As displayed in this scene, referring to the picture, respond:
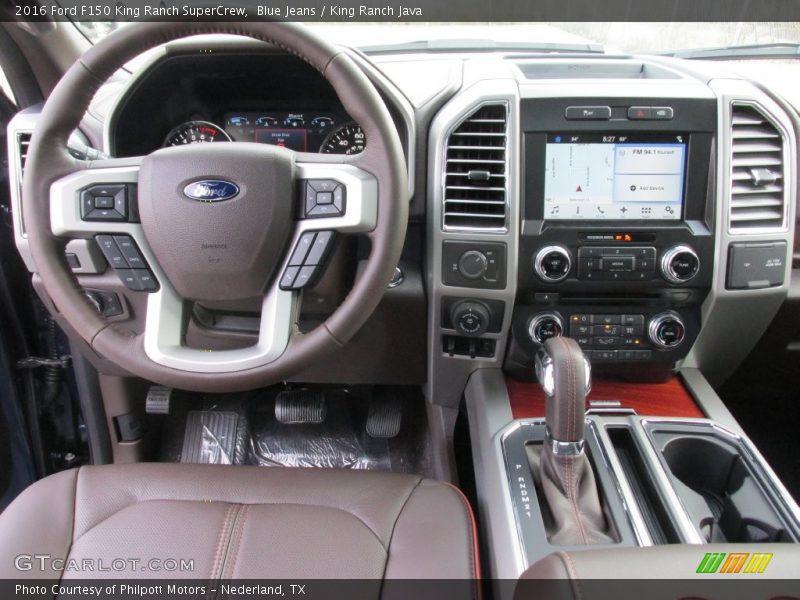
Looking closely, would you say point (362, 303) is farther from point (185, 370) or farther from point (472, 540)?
point (472, 540)

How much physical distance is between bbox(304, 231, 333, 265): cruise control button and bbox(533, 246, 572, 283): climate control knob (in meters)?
0.47

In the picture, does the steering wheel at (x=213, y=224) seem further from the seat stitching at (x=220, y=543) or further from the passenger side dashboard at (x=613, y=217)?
the passenger side dashboard at (x=613, y=217)

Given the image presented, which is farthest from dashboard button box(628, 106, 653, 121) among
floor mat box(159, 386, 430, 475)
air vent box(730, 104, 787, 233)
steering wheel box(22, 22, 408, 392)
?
floor mat box(159, 386, 430, 475)

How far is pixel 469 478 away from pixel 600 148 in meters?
0.93

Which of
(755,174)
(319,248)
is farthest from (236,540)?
(755,174)

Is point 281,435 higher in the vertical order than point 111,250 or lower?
lower

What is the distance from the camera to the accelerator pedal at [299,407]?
1.80 m

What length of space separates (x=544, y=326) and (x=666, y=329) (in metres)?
0.25

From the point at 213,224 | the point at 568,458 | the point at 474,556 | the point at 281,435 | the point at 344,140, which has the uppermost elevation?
the point at 344,140

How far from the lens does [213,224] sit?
1042mm

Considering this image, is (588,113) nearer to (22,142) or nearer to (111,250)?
(111,250)

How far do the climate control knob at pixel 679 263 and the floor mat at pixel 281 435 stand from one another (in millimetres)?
818

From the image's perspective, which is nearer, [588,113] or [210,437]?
[588,113]

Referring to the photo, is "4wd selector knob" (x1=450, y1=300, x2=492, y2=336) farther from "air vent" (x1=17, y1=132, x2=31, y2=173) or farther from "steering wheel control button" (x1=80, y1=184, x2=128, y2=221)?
"air vent" (x1=17, y1=132, x2=31, y2=173)
